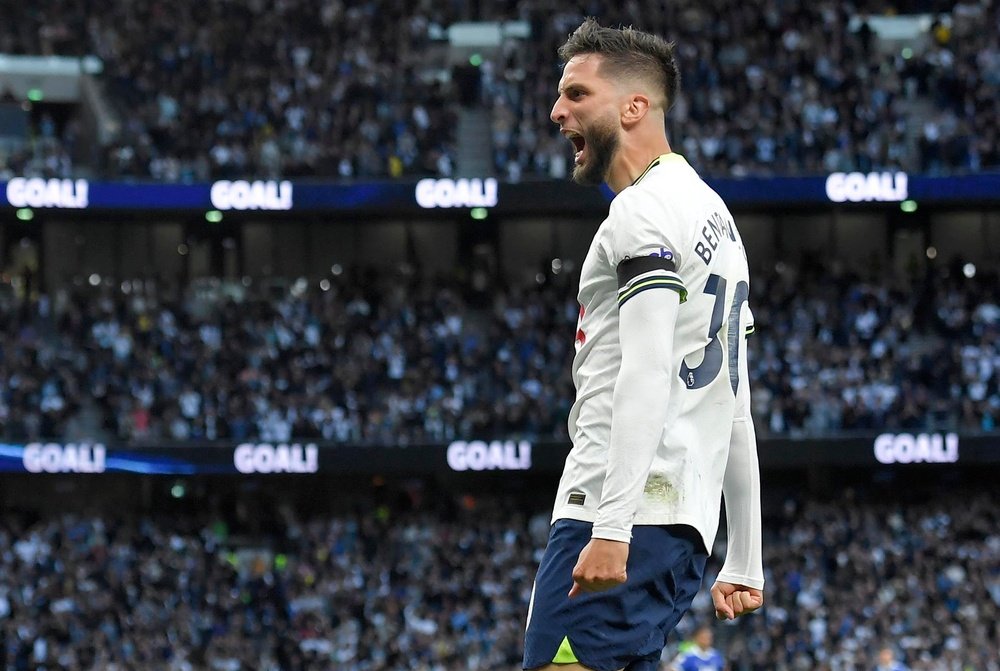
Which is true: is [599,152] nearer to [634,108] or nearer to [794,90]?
[634,108]

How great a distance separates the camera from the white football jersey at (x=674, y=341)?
3420 millimetres

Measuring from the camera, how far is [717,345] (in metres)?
3.62

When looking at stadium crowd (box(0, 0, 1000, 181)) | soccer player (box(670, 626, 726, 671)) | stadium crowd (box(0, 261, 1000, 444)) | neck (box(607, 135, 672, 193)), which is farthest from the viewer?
stadium crowd (box(0, 0, 1000, 181))

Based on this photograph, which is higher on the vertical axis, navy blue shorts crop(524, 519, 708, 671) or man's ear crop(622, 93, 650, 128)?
man's ear crop(622, 93, 650, 128)

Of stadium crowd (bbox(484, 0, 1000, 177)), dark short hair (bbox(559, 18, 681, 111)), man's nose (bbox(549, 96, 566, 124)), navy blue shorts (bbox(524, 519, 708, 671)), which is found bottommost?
navy blue shorts (bbox(524, 519, 708, 671))

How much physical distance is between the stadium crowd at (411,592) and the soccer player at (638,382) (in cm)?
1713

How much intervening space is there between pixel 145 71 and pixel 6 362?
5.96m

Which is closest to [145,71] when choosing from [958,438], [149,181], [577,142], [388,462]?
[149,181]

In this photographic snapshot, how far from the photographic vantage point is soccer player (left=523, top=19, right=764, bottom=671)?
3340 millimetres

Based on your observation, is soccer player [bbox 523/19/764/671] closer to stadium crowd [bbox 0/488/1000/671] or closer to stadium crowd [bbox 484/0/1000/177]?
stadium crowd [bbox 0/488/1000/671]

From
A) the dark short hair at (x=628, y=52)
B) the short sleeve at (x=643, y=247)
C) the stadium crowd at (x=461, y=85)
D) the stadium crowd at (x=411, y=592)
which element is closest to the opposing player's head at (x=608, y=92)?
the dark short hair at (x=628, y=52)

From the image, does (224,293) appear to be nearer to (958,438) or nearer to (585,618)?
(958,438)

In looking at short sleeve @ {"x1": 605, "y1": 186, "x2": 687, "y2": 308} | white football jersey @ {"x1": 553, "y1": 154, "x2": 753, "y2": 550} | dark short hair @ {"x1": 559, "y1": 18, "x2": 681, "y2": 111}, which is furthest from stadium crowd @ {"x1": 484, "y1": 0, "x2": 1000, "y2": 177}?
short sleeve @ {"x1": 605, "y1": 186, "x2": 687, "y2": 308}

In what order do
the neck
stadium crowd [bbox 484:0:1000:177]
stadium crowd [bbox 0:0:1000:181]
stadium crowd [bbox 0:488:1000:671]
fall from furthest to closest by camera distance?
1. stadium crowd [bbox 0:0:1000:181]
2. stadium crowd [bbox 484:0:1000:177]
3. stadium crowd [bbox 0:488:1000:671]
4. the neck
